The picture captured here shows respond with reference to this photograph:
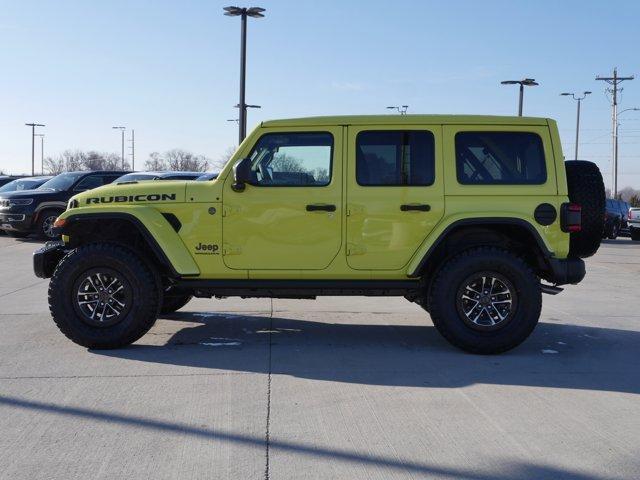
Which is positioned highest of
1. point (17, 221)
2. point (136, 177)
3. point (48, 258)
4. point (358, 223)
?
point (136, 177)

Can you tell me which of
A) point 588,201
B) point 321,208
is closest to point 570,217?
point 588,201

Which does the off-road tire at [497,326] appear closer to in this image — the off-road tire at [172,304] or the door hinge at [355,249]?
the door hinge at [355,249]

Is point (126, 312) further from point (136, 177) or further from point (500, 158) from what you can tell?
point (136, 177)

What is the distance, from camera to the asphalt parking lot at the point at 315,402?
12.4 ft

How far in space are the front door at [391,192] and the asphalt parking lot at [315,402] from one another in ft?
3.07

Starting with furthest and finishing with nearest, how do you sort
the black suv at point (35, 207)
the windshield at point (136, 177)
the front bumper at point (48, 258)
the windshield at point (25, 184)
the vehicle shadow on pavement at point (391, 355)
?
the windshield at point (25, 184) → the black suv at point (35, 207) → the windshield at point (136, 177) → the front bumper at point (48, 258) → the vehicle shadow on pavement at point (391, 355)

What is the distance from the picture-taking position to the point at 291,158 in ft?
20.8

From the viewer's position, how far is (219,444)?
13.2ft

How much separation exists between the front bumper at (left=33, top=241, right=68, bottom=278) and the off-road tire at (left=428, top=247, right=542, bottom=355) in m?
3.47

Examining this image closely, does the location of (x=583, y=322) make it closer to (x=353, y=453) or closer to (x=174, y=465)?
(x=353, y=453)

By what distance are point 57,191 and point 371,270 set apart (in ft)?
44.9

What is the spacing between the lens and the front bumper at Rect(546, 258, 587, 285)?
6.14 m

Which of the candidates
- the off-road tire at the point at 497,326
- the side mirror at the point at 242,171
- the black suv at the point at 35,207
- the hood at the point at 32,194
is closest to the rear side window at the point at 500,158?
the off-road tire at the point at 497,326

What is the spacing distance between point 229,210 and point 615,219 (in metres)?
20.1
